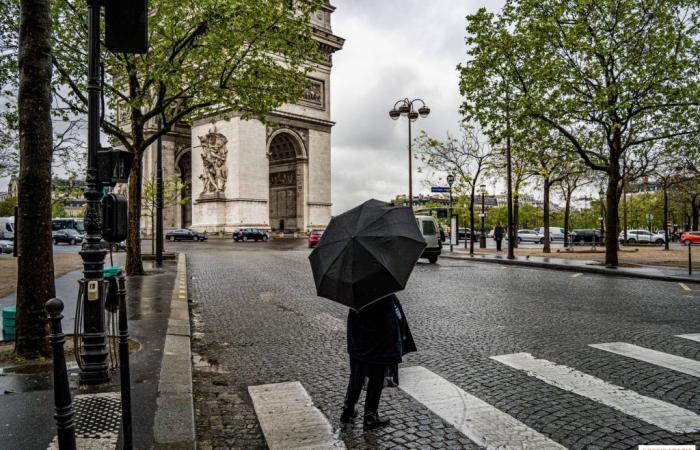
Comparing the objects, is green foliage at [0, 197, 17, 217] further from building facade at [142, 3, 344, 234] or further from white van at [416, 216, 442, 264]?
white van at [416, 216, 442, 264]

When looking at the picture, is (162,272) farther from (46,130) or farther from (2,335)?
(46,130)

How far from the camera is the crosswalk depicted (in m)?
4.05

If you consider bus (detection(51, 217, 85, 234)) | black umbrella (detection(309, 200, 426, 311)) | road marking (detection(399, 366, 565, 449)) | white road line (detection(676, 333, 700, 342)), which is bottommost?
road marking (detection(399, 366, 565, 449))

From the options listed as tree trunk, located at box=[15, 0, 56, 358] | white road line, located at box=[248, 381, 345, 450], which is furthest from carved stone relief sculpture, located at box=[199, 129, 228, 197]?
white road line, located at box=[248, 381, 345, 450]

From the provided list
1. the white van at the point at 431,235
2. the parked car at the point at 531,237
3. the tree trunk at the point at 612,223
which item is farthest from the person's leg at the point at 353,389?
the parked car at the point at 531,237

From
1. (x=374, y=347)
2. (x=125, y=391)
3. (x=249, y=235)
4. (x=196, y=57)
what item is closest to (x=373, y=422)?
(x=374, y=347)

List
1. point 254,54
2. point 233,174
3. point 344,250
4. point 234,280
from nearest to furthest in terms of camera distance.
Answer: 1. point 344,250
2. point 234,280
3. point 254,54
4. point 233,174

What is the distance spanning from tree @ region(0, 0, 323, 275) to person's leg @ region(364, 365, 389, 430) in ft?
40.8

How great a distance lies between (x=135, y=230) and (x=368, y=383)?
1399cm

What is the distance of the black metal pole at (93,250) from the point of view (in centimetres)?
511

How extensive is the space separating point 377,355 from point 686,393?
3.06 meters

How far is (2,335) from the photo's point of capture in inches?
284

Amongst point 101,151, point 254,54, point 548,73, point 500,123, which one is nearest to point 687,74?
point 548,73

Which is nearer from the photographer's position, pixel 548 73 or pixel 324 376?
pixel 324 376
